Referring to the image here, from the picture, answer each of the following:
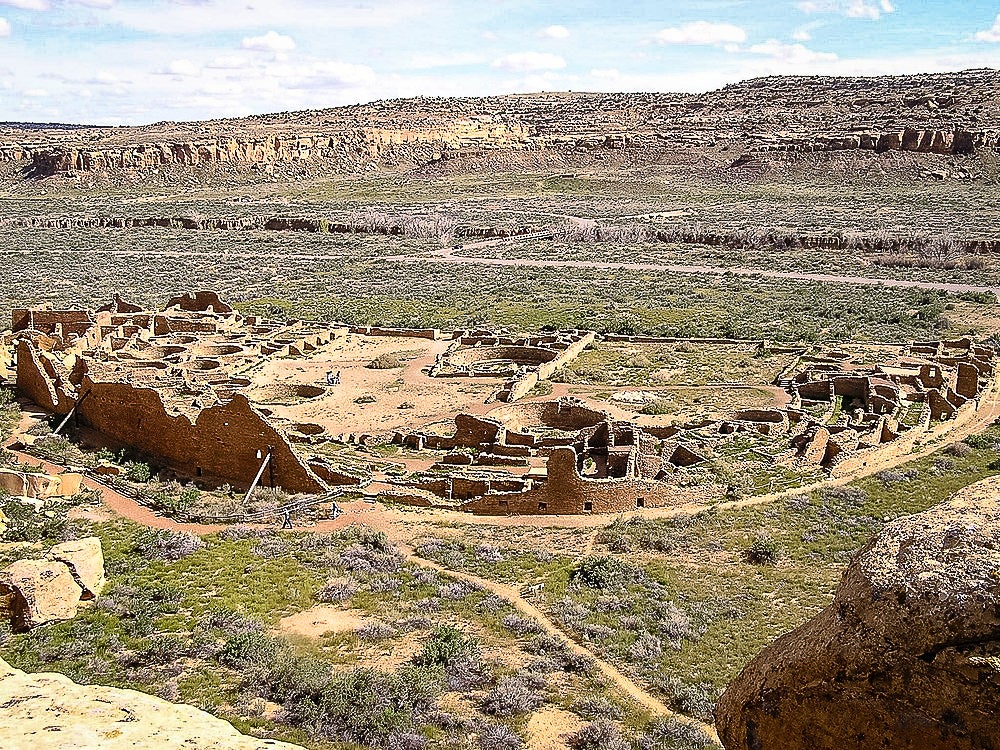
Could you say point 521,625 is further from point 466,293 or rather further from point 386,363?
point 466,293

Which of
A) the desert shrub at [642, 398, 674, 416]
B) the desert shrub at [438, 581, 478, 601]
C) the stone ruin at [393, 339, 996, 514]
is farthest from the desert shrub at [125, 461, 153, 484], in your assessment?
the desert shrub at [642, 398, 674, 416]

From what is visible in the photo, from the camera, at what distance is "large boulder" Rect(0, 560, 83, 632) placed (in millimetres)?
15195

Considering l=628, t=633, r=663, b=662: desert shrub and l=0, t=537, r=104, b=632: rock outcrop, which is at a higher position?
l=0, t=537, r=104, b=632: rock outcrop

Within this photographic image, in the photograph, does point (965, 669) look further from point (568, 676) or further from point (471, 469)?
point (471, 469)

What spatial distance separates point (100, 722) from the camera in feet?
28.1

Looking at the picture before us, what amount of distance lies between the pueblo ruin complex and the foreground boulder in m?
14.8

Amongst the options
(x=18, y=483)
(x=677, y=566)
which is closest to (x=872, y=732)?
(x=677, y=566)

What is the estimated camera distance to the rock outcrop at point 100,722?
26.6ft

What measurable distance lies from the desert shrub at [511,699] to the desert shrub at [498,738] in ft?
1.34

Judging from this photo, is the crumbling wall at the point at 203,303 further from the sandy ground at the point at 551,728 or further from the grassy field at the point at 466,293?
the sandy ground at the point at 551,728

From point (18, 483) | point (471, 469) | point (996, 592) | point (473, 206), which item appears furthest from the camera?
point (473, 206)

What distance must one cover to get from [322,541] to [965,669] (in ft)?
51.0

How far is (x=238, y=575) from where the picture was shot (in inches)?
690

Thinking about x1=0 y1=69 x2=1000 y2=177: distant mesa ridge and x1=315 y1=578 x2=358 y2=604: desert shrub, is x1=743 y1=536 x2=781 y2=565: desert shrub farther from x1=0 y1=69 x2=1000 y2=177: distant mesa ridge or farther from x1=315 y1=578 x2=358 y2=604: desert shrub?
x1=0 y1=69 x2=1000 y2=177: distant mesa ridge
